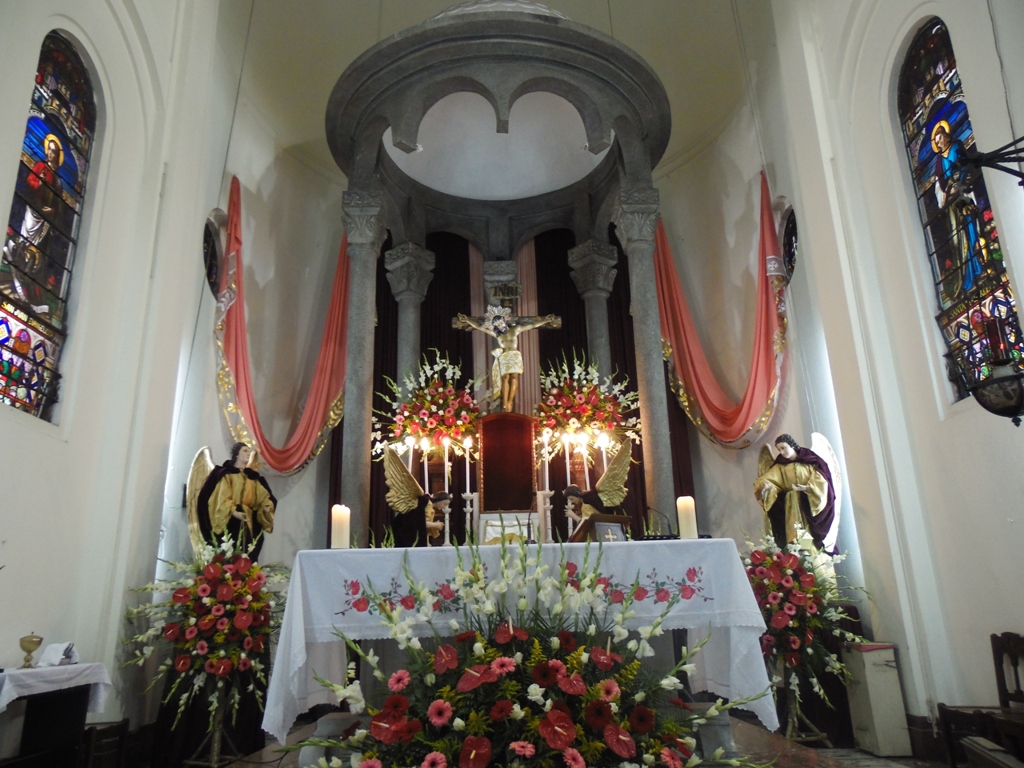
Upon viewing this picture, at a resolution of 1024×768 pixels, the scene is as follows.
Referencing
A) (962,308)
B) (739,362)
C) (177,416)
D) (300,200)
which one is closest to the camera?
(962,308)

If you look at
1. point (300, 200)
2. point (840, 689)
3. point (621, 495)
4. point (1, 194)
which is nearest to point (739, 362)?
point (621, 495)

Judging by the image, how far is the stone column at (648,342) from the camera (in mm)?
6969

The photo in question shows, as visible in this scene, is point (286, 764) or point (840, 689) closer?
point (286, 764)

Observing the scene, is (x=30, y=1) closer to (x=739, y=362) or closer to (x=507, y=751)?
(x=507, y=751)

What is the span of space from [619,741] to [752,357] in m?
6.42

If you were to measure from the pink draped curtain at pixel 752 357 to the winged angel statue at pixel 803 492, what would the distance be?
1.46m

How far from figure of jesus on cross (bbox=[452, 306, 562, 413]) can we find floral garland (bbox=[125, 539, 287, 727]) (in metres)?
3.05

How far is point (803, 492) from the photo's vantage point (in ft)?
20.1

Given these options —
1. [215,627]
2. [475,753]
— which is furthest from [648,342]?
[475,753]

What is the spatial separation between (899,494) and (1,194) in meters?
5.75

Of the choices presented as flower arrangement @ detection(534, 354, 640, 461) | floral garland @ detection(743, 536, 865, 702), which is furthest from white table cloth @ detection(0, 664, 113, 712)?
floral garland @ detection(743, 536, 865, 702)

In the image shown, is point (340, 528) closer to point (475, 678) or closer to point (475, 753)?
point (475, 678)

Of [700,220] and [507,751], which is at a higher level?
[700,220]

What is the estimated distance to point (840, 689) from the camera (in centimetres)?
559
